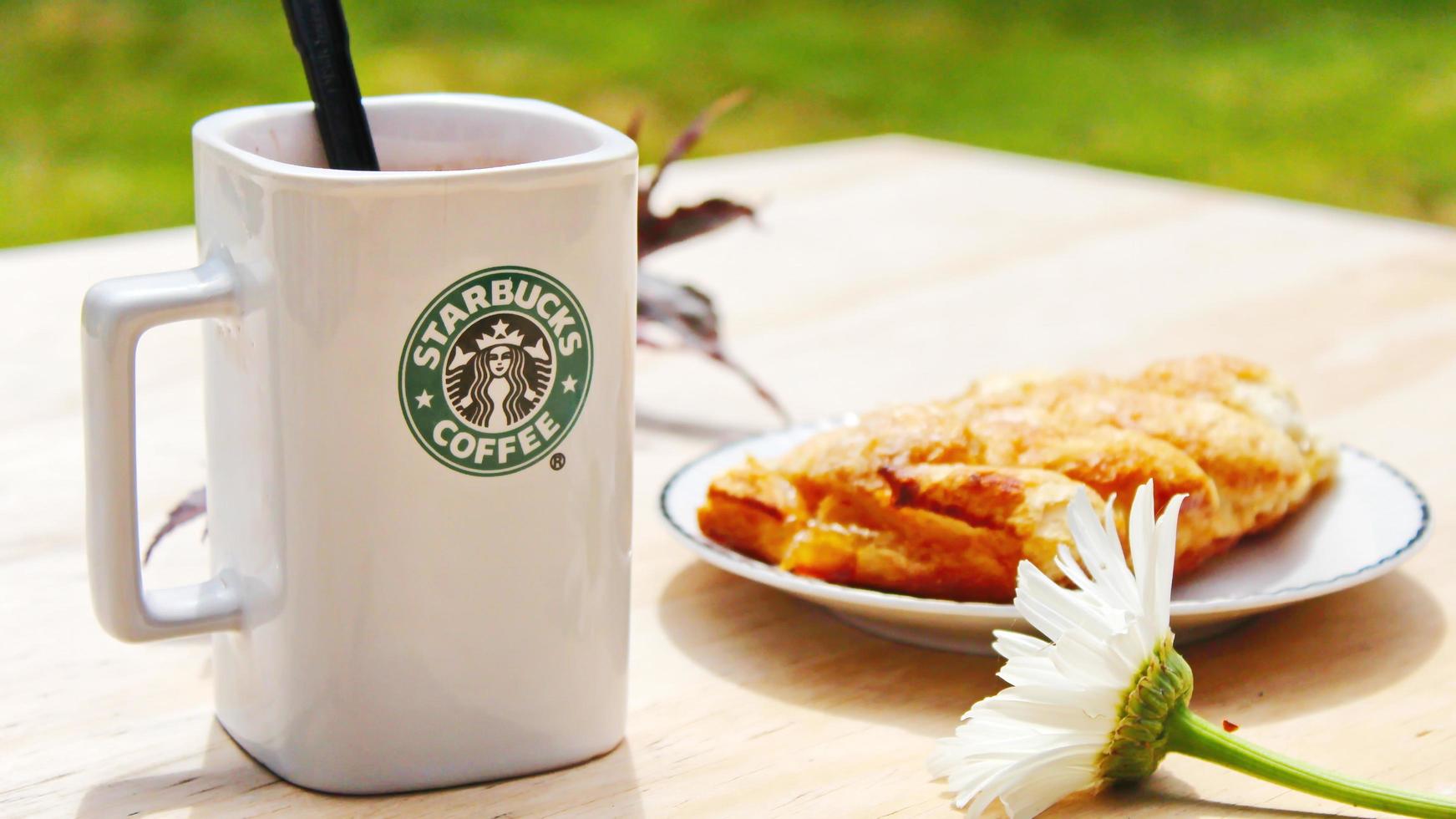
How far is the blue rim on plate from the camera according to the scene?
72 centimetres

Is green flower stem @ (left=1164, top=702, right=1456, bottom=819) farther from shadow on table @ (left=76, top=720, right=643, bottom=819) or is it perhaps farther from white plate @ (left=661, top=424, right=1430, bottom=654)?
shadow on table @ (left=76, top=720, right=643, bottom=819)

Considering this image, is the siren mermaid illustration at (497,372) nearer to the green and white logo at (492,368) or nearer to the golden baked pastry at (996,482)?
the green and white logo at (492,368)

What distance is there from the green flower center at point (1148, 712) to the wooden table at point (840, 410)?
0.08 feet

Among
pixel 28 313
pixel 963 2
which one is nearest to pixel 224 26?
pixel 963 2

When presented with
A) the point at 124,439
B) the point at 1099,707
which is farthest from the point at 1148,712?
the point at 124,439

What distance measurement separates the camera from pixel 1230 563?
0.85 m

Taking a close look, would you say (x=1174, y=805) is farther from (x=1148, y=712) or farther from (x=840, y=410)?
(x=840, y=410)

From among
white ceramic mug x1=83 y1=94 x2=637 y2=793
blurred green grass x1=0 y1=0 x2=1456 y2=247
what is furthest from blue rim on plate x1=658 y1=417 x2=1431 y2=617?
blurred green grass x1=0 y1=0 x2=1456 y2=247

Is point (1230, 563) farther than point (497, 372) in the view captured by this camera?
Yes

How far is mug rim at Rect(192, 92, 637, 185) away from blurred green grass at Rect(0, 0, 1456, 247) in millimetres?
3188

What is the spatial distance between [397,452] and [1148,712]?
30 cm

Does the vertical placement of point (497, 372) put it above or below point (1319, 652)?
above

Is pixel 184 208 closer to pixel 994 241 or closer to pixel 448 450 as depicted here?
pixel 994 241

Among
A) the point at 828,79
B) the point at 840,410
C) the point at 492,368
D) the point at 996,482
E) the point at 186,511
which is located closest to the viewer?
the point at 492,368
